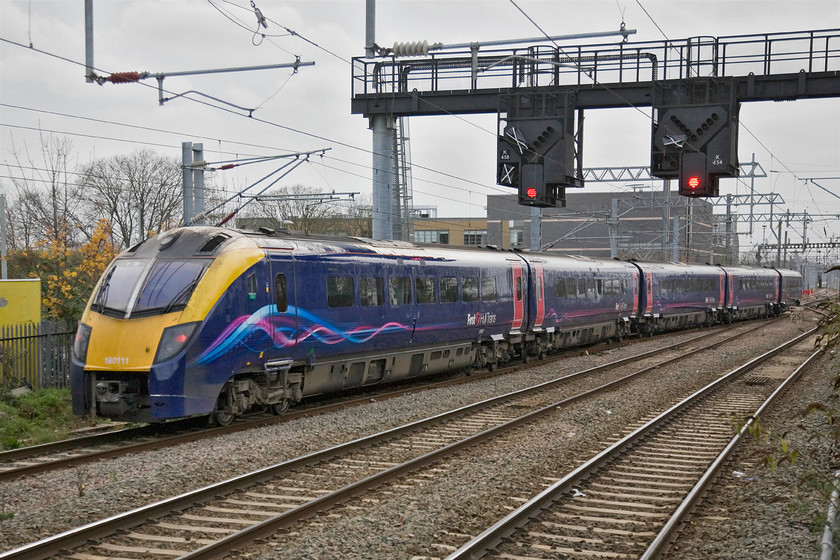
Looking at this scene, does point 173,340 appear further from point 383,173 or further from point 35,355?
point 383,173

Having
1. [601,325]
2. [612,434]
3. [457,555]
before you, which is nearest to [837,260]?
[601,325]

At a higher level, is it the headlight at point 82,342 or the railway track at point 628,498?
the headlight at point 82,342

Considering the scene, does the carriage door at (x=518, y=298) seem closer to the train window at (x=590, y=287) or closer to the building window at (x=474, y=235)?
the train window at (x=590, y=287)

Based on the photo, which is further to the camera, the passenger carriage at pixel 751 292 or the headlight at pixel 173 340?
the passenger carriage at pixel 751 292

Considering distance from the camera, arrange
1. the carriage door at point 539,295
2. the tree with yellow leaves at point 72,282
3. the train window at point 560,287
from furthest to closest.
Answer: the train window at point 560,287 → the carriage door at point 539,295 → the tree with yellow leaves at point 72,282

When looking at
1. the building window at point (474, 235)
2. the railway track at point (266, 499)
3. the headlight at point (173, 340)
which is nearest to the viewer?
the railway track at point (266, 499)

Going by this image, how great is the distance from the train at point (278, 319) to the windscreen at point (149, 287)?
0.06ft

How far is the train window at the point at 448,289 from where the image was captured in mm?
19492

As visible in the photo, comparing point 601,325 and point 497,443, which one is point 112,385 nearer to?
point 497,443

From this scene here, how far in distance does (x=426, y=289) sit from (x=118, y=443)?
317 inches

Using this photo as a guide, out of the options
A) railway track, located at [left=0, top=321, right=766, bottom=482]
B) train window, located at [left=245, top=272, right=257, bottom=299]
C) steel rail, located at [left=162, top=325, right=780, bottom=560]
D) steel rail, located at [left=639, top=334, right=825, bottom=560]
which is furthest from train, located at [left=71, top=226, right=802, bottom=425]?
steel rail, located at [left=639, top=334, right=825, bottom=560]

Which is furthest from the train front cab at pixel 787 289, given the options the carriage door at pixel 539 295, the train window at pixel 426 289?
the train window at pixel 426 289

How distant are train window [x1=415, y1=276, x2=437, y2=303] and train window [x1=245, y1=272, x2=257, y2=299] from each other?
5447mm

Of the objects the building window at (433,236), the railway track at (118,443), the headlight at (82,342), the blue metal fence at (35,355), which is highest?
the building window at (433,236)
